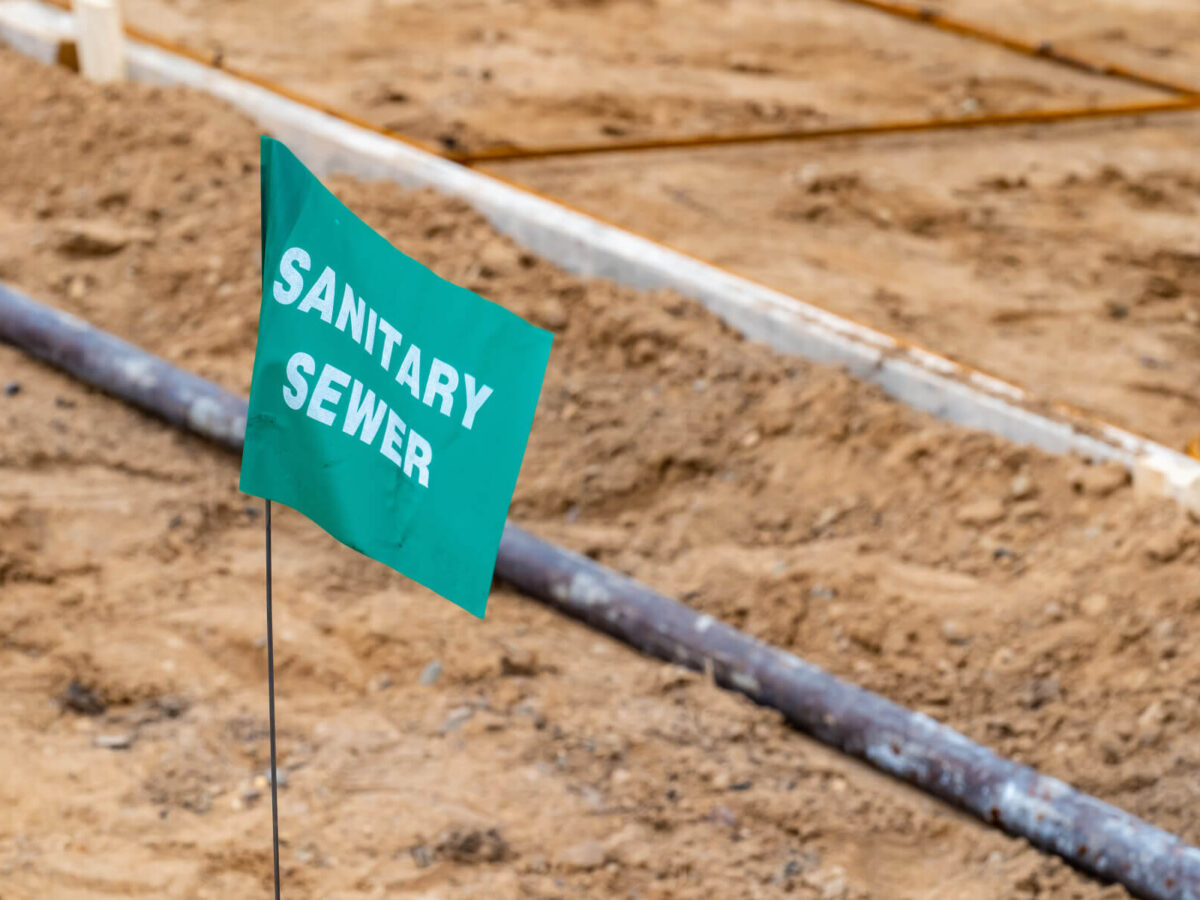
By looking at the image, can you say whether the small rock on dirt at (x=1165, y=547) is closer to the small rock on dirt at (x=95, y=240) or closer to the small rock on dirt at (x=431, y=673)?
the small rock on dirt at (x=431, y=673)

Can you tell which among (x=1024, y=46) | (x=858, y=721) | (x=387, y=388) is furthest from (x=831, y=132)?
(x=387, y=388)

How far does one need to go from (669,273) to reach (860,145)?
2.18 m

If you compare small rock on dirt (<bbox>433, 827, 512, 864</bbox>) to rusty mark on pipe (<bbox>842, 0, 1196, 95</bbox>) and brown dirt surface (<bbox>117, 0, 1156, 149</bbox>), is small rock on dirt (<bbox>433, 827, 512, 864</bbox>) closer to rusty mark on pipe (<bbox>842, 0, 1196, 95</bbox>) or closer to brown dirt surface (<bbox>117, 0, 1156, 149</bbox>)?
brown dirt surface (<bbox>117, 0, 1156, 149</bbox>)

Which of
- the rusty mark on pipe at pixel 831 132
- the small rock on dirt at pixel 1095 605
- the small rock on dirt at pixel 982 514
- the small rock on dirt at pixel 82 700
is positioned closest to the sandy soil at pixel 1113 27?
the rusty mark on pipe at pixel 831 132

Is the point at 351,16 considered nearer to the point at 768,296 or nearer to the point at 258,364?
the point at 768,296

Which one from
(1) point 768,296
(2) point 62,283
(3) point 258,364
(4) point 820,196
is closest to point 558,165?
(4) point 820,196

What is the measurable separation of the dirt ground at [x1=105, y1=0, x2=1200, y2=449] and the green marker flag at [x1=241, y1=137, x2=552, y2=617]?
2.93m

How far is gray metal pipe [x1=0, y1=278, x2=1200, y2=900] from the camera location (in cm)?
293

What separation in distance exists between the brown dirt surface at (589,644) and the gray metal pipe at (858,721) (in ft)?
0.19

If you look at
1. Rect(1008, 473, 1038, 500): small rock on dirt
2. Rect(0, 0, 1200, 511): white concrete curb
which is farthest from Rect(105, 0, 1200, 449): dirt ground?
Rect(1008, 473, 1038, 500): small rock on dirt

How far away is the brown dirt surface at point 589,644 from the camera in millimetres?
2965

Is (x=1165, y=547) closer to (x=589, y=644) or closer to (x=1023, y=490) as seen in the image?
(x=1023, y=490)

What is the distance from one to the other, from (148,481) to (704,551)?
5.56ft

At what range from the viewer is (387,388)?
2191mm
